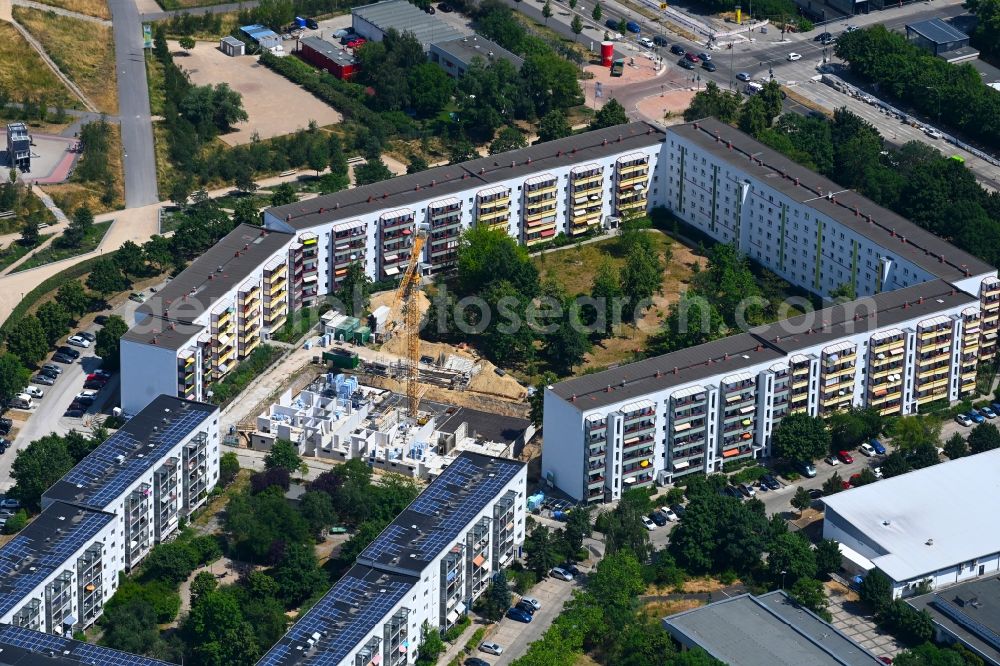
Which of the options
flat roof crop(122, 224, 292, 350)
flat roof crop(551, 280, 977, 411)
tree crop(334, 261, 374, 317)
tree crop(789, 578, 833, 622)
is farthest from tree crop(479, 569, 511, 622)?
tree crop(334, 261, 374, 317)

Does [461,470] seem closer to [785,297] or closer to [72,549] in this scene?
[72,549]

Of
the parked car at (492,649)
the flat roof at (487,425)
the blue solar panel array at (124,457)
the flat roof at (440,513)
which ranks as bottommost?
the parked car at (492,649)

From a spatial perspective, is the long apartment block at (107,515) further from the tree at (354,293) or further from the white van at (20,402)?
the tree at (354,293)

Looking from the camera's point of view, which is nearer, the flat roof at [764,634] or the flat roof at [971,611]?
the flat roof at [764,634]

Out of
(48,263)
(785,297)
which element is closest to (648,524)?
(785,297)

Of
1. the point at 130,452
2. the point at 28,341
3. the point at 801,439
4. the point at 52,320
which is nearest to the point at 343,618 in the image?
the point at 130,452

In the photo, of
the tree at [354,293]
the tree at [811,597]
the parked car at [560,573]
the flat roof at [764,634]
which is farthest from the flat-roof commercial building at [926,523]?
the tree at [354,293]
